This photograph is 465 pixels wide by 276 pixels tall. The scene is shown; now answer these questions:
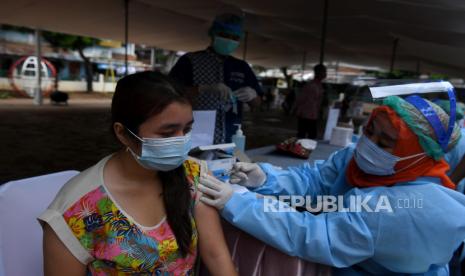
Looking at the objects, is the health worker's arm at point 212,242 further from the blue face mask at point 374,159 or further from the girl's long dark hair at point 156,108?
the blue face mask at point 374,159

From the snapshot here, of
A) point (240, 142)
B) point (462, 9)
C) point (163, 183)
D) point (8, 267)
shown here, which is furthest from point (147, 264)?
point (462, 9)

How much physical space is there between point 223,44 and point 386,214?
67.1 inches

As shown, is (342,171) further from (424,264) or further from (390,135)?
(424,264)

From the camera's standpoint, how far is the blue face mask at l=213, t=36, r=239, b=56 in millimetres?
2364

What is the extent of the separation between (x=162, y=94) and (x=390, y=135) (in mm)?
753

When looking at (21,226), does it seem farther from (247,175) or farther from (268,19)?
(268,19)

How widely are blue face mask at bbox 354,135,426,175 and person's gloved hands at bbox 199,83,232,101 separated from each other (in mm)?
1118

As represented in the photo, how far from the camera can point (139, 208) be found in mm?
1068

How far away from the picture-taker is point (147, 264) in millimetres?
1015

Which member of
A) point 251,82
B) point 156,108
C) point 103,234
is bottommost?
point 103,234

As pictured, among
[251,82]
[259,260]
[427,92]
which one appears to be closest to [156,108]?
[259,260]

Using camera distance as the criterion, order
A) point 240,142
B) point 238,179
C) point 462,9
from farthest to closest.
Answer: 1. point 462,9
2. point 240,142
3. point 238,179

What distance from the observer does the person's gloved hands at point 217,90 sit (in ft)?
7.33

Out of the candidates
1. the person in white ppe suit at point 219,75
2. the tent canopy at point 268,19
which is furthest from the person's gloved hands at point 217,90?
the tent canopy at point 268,19
